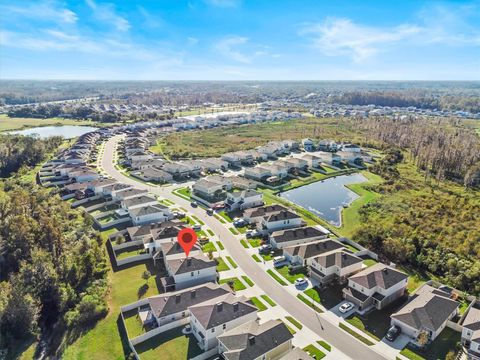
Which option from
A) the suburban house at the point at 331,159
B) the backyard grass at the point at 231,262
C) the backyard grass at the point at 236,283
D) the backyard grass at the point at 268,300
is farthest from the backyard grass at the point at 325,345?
the suburban house at the point at 331,159

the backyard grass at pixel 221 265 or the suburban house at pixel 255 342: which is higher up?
the suburban house at pixel 255 342

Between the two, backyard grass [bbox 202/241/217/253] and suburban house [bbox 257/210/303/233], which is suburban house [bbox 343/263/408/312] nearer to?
suburban house [bbox 257/210/303/233]

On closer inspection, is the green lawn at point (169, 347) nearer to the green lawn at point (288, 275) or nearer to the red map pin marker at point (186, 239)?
the red map pin marker at point (186, 239)

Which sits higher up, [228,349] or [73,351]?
[228,349]

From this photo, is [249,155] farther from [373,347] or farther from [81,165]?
[373,347]

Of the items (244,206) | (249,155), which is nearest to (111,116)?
(249,155)

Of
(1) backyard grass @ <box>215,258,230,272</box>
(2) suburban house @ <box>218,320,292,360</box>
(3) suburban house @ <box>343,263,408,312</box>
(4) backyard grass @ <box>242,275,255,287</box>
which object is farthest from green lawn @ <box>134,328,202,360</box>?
(3) suburban house @ <box>343,263,408,312</box>
